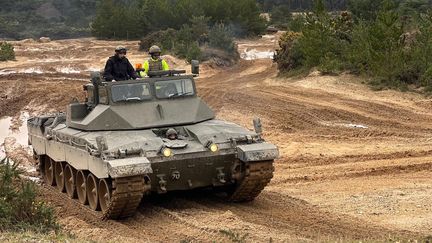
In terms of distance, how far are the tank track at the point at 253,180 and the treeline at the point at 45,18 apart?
187 feet

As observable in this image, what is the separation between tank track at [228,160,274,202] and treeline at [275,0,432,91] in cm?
1387

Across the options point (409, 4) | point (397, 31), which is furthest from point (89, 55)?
point (397, 31)

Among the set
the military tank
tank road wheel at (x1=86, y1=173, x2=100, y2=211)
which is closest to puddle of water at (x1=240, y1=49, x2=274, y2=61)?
the military tank

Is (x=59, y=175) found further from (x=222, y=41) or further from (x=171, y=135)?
(x=222, y=41)

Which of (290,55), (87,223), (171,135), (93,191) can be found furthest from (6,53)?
(87,223)

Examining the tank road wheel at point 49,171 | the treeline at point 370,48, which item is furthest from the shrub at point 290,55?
the tank road wheel at point 49,171

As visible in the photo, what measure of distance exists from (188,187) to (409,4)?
33769 mm

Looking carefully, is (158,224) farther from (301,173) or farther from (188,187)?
(301,173)

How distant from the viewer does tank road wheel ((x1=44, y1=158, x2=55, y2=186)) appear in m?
15.1

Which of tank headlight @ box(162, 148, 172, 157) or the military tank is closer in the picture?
the military tank

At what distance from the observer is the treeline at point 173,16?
182ft

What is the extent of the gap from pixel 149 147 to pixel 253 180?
1.63m

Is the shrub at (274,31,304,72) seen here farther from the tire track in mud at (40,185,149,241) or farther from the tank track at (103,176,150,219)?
the tank track at (103,176,150,219)

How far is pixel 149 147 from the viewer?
1147cm
